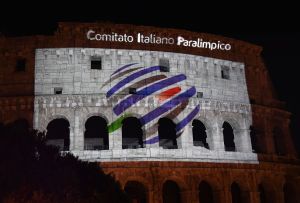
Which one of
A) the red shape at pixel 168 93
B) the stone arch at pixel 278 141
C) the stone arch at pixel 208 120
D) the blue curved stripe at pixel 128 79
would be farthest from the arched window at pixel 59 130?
the stone arch at pixel 278 141

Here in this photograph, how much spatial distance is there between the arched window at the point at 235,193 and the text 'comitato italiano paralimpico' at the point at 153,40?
993 centimetres

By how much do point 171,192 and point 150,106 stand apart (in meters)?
5.96

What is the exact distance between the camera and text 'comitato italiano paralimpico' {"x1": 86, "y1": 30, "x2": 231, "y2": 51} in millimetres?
26375

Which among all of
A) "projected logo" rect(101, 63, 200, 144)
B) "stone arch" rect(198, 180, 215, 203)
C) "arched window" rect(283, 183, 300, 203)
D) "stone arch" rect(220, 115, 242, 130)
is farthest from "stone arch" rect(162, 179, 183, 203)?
"arched window" rect(283, 183, 300, 203)

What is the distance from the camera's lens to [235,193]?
2806 centimetres

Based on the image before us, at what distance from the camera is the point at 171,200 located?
26.3m

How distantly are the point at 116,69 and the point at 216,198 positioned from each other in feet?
34.8

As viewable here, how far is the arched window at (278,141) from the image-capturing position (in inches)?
1178

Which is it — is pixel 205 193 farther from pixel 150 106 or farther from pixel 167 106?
pixel 150 106

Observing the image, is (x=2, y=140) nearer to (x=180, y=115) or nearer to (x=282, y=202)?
(x=180, y=115)

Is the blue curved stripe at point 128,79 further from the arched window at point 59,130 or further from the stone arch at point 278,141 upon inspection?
the stone arch at point 278,141

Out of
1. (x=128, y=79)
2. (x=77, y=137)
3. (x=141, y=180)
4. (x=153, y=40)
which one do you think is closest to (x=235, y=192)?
(x=141, y=180)

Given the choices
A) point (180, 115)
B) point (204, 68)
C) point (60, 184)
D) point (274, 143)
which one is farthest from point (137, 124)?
point (60, 184)

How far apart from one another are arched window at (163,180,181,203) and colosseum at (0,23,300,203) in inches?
2.6
